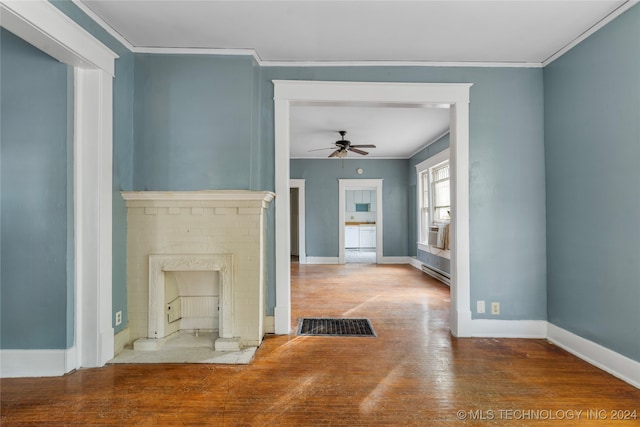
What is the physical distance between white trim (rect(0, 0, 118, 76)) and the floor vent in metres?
2.80

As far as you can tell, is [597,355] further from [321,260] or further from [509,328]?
[321,260]

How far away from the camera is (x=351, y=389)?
2178 mm

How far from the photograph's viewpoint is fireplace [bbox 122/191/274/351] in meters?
2.86

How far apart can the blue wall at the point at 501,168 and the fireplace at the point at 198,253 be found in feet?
1.31

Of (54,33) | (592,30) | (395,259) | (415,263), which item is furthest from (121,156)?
(395,259)

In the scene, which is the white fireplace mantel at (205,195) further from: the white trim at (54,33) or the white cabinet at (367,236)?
the white cabinet at (367,236)

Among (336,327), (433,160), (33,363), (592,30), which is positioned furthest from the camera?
(433,160)

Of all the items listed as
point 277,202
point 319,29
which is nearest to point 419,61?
point 319,29

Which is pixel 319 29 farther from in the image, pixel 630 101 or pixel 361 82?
pixel 630 101

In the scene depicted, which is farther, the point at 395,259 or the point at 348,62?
the point at 395,259

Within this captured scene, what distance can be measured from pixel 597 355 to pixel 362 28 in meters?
3.08

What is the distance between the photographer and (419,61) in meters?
3.18

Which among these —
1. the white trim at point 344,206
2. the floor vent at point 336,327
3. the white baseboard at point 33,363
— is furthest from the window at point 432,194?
the white baseboard at point 33,363

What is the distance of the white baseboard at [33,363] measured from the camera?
2342mm
